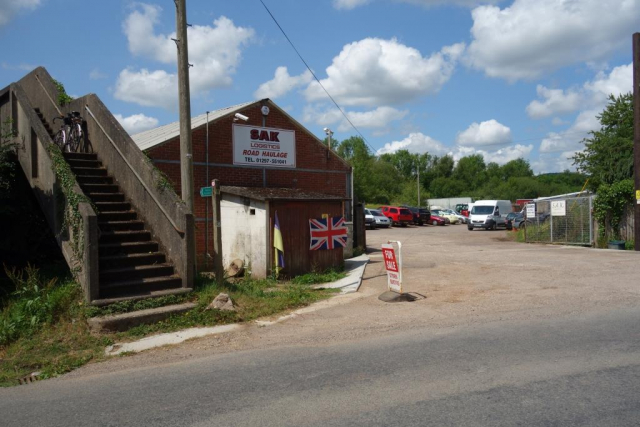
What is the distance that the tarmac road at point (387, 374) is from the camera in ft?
14.4

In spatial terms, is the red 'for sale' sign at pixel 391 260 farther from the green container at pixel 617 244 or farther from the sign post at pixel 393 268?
the green container at pixel 617 244

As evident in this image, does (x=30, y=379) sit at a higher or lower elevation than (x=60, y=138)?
lower

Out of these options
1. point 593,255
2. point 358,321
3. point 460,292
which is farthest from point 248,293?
point 593,255

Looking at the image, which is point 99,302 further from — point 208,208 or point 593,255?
point 593,255

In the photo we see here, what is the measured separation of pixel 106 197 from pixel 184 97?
2774 millimetres

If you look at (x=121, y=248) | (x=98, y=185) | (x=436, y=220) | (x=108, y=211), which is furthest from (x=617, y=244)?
(x=436, y=220)

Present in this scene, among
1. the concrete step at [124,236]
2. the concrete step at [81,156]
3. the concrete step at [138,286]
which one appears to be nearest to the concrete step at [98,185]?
the concrete step at [81,156]

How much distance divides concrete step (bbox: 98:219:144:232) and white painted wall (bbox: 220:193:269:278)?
323 centimetres

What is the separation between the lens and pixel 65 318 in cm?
757

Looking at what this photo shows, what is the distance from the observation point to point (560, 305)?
29.4 feet

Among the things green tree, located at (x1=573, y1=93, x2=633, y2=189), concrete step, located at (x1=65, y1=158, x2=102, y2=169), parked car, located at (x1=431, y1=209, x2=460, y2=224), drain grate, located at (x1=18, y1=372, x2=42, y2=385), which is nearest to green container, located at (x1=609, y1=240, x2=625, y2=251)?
green tree, located at (x1=573, y1=93, x2=633, y2=189)

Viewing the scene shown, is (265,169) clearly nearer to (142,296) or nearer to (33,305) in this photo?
(142,296)

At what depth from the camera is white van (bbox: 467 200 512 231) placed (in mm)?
35688

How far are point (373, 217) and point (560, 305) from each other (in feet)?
97.1
